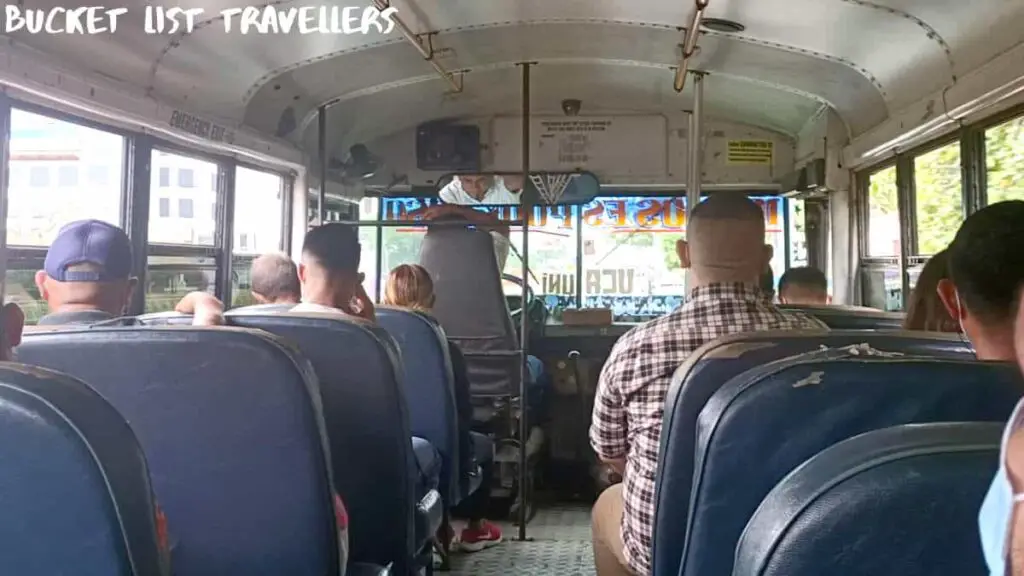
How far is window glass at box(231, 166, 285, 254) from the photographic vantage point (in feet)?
14.6

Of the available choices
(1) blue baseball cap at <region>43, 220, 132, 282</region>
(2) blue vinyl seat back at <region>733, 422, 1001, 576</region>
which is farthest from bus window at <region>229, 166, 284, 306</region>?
(2) blue vinyl seat back at <region>733, 422, 1001, 576</region>

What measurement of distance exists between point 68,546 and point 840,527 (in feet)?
2.83

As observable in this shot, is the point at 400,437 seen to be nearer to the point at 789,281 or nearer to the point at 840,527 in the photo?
the point at 840,527

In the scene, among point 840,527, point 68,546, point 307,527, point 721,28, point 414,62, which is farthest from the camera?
point 414,62

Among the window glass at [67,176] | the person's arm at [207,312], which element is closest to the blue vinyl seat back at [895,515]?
the person's arm at [207,312]

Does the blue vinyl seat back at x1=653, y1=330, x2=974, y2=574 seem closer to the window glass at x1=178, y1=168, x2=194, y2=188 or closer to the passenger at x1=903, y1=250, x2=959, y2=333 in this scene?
the passenger at x1=903, y1=250, x2=959, y2=333

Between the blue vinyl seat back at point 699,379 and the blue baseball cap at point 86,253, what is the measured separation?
1533mm

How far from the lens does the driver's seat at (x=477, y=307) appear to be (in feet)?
15.5

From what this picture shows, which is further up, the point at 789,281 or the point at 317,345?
the point at 789,281

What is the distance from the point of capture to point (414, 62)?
15.9ft

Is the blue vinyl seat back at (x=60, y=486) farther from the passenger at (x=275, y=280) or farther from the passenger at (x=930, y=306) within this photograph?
the passenger at (x=275, y=280)

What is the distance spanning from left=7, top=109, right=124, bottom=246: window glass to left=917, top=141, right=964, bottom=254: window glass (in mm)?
3388

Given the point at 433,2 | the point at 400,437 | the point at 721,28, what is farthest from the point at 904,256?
the point at 400,437

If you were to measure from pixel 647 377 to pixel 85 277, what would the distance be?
1.49 meters
